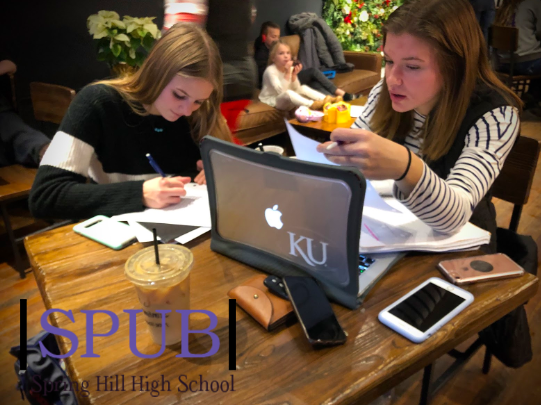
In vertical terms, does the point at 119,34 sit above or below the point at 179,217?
above

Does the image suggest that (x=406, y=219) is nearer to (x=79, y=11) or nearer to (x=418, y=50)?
(x=418, y=50)

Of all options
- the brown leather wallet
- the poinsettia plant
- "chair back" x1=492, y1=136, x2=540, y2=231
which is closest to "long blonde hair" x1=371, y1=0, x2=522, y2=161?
"chair back" x1=492, y1=136, x2=540, y2=231

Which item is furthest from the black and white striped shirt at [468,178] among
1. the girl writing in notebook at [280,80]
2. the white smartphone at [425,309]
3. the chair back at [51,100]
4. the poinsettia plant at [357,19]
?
the poinsettia plant at [357,19]

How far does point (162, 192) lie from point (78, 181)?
29cm

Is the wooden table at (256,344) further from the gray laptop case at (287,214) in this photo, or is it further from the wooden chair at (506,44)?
the wooden chair at (506,44)

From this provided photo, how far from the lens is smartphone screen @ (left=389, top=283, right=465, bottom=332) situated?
2.15ft

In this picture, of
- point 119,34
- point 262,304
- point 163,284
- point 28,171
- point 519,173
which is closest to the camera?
point 163,284

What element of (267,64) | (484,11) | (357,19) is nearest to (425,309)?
(267,64)

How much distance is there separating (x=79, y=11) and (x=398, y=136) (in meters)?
2.60

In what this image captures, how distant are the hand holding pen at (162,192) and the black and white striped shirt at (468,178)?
1.76ft

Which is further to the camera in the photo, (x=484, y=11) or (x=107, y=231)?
(x=484, y=11)

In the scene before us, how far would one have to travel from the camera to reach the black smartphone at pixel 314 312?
617 millimetres

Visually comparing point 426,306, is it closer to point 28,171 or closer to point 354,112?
point 28,171

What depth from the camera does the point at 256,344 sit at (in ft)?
2.07
